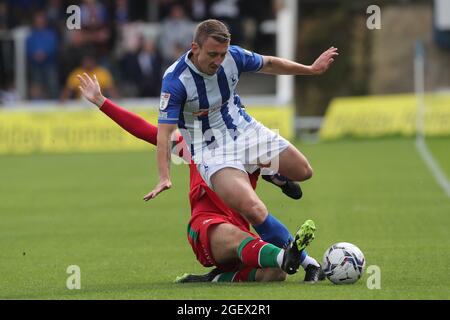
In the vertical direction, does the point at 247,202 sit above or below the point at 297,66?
below

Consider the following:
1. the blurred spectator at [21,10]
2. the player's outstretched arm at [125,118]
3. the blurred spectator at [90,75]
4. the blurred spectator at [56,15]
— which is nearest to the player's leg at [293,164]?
the player's outstretched arm at [125,118]

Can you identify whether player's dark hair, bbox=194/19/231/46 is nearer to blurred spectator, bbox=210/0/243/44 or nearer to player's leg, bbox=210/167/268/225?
player's leg, bbox=210/167/268/225

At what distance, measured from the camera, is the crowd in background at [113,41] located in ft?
89.0

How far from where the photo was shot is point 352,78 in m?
30.1

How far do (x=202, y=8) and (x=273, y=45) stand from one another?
196cm

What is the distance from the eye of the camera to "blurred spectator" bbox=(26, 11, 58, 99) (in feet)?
89.4

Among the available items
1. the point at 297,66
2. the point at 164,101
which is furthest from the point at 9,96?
the point at 164,101

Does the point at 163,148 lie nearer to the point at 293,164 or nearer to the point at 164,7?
the point at 293,164

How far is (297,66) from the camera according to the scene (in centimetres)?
984

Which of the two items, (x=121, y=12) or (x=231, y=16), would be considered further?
(x=121, y=12)

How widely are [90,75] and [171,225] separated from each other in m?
13.0

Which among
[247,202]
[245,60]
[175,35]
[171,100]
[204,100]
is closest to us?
[247,202]

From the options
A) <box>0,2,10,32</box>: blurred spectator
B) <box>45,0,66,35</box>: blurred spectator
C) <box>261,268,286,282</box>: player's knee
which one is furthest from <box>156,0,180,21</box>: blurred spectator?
<box>261,268,286,282</box>: player's knee

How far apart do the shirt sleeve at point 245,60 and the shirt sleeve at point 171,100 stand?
0.61m
